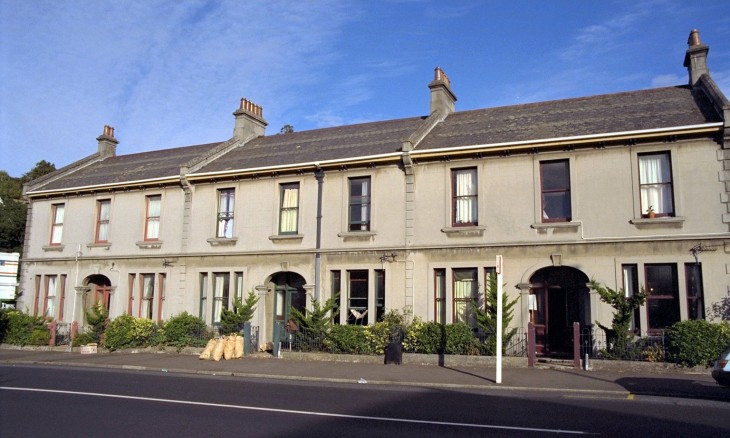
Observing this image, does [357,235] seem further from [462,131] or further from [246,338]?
[462,131]

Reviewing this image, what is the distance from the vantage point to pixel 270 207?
23.1m

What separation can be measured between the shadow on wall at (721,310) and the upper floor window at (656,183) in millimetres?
2820

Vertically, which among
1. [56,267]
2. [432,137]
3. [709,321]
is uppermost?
[432,137]

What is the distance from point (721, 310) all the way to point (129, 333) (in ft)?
65.5

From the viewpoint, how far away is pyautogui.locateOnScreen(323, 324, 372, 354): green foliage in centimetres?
1920

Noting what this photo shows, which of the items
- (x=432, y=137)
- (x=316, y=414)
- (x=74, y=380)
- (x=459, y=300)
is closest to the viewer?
(x=316, y=414)

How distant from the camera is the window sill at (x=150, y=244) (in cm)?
2520

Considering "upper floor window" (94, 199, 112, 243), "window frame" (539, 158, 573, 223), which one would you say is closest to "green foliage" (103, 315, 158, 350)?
"upper floor window" (94, 199, 112, 243)

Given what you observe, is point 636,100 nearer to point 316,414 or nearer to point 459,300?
point 459,300

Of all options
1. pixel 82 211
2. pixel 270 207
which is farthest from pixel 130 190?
pixel 270 207

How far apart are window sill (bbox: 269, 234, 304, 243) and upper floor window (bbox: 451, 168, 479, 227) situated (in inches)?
232

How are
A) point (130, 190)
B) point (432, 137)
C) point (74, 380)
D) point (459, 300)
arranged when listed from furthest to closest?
point (130, 190), point (432, 137), point (459, 300), point (74, 380)

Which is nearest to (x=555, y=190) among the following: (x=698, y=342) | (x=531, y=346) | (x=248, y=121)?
(x=531, y=346)

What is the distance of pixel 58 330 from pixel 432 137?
18.6 m
